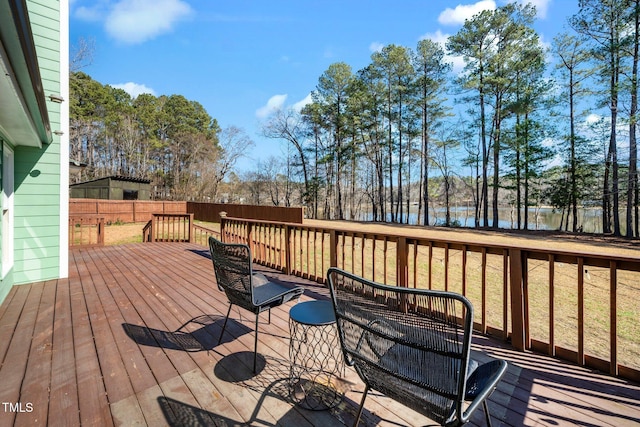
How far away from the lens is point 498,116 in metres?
16.7

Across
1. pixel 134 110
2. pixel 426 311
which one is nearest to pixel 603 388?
pixel 426 311

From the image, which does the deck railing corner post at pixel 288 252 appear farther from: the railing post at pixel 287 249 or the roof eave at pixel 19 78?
the roof eave at pixel 19 78

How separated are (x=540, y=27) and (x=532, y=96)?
3.51 m

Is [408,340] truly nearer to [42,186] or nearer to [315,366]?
[315,366]

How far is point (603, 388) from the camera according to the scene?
1.81 meters

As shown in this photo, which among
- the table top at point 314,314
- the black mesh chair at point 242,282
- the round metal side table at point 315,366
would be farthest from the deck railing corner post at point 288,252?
the table top at point 314,314

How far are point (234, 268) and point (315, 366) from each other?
0.97 metres

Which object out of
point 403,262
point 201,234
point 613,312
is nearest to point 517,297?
point 613,312

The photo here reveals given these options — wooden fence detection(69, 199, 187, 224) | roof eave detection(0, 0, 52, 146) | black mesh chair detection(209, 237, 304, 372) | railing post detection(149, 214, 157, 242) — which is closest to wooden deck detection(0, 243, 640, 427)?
black mesh chair detection(209, 237, 304, 372)

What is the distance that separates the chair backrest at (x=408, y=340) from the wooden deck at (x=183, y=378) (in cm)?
56

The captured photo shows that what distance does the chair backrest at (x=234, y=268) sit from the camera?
2.04 metres

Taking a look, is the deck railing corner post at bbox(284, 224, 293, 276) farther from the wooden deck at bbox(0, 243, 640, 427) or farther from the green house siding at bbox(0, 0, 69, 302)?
the green house siding at bbox(0, 0, 69, 302)

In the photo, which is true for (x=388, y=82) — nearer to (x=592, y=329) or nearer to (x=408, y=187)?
(x=408, y=187)

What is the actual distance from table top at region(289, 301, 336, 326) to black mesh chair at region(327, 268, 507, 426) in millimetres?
404
